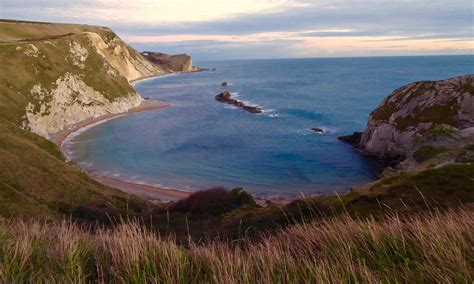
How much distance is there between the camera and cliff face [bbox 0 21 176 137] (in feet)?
218

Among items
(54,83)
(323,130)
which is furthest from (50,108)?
(323,130)

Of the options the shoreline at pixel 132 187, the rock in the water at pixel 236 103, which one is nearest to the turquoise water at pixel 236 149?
the shoreline at pixel 132 187

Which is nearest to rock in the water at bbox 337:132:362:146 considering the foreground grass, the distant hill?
the distant hill

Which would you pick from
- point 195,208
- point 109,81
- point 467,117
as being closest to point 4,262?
point 195,208

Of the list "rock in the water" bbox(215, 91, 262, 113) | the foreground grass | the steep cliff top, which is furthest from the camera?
"rock in the water" bbox(215, 91, 262, 113)

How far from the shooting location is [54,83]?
257 feet

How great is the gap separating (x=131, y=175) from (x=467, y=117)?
1632 inches

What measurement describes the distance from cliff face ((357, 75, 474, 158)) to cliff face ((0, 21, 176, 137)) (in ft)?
177

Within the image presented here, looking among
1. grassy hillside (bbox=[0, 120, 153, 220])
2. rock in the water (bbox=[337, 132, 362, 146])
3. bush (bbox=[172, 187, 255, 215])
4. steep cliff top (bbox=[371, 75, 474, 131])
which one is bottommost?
rock in the water (bbox=[337, 132, 362, 146])

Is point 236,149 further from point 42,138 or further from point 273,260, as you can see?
point 273,260

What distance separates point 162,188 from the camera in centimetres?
4203

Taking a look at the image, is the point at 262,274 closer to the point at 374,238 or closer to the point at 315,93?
the point at 374,238

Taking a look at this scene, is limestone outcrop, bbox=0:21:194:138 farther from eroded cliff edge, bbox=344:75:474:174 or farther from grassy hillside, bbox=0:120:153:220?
eroded cliff edge, bbox=344:75:474:174

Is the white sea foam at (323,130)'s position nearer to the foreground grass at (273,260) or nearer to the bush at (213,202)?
the bush at (213,202)
